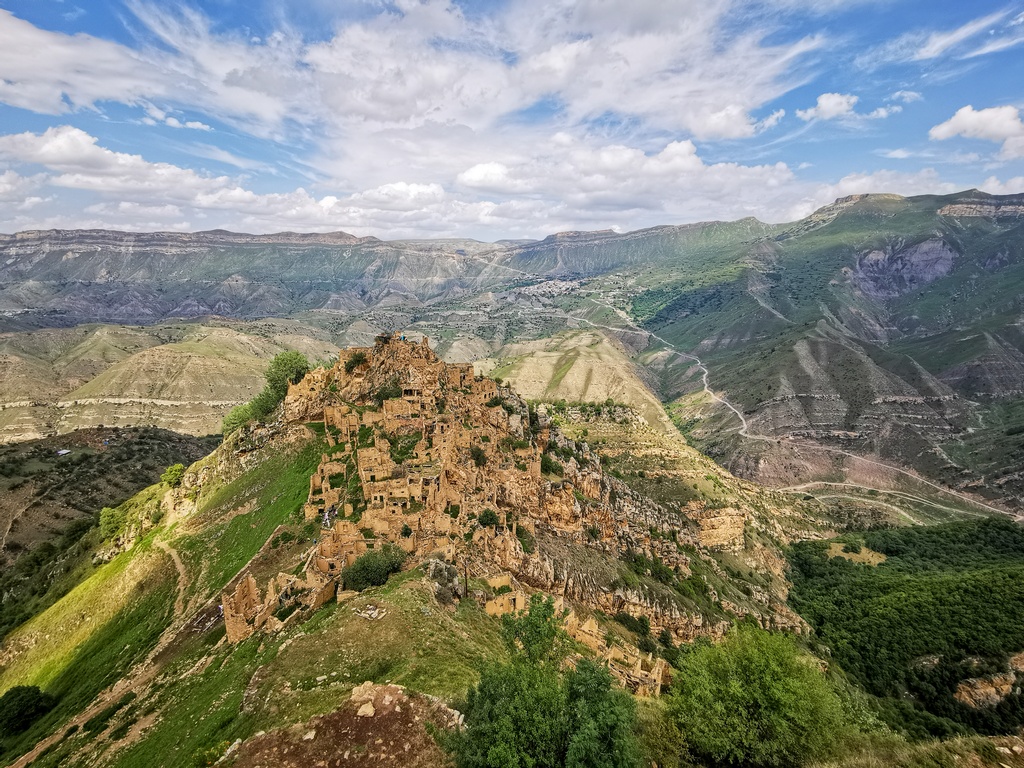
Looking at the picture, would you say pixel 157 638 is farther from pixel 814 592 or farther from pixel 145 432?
pixel 145 432

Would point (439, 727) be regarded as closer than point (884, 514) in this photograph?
Yes

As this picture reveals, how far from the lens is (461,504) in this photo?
47812mm

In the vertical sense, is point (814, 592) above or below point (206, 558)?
below

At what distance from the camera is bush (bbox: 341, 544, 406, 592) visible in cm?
3712

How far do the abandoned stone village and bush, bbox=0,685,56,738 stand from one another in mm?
18828

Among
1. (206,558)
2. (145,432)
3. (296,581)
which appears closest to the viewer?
(296,581)

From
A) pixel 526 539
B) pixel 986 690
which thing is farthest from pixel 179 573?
pixel 986 690

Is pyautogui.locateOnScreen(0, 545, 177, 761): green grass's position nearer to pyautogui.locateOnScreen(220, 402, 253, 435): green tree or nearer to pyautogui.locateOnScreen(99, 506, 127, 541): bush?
pyautogui.locateOnScreen(99, 506, 127, 541): bush

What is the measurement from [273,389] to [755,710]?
268 feet

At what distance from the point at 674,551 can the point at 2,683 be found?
3106 inches

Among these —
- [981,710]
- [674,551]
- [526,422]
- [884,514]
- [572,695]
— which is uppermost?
[572,695]

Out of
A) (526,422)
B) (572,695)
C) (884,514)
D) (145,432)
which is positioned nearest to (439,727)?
(572,695)

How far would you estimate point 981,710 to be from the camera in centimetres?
5747

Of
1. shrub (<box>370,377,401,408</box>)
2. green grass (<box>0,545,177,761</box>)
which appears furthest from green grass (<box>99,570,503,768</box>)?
shrub (<box>370,377,401,408</box>)
